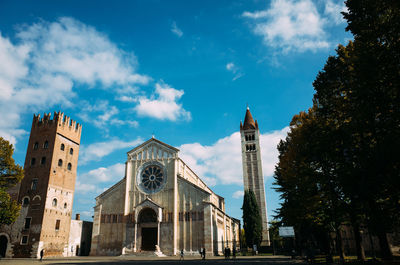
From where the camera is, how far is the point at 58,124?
40.8m

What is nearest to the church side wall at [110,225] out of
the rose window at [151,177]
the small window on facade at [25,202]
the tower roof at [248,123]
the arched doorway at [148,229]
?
the arched doorway at [148,229]

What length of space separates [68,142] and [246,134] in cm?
4059

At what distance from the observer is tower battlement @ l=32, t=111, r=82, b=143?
134 ft

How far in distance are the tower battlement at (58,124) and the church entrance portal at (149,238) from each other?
1954 centimetres

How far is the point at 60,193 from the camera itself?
39.1 m

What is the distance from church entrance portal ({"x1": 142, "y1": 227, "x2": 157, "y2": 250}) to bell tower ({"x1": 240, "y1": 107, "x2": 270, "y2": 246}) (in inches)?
989

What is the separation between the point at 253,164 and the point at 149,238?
32738mm

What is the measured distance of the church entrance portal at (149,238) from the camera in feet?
117

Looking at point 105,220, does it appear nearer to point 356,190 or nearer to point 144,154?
point 144,154

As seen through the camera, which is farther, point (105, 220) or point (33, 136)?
point (33, 136)

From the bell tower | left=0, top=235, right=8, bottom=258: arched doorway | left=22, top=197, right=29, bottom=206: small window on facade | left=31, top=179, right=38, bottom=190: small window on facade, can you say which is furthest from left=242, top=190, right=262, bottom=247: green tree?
left=0, top=235, right=8, bottom=258: arched doorway

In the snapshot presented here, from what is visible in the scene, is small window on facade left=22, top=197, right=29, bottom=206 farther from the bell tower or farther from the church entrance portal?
the bell tower

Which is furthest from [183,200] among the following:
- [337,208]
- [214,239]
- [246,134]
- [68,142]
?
[246,134]

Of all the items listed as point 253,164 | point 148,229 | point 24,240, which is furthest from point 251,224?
point 24,240
